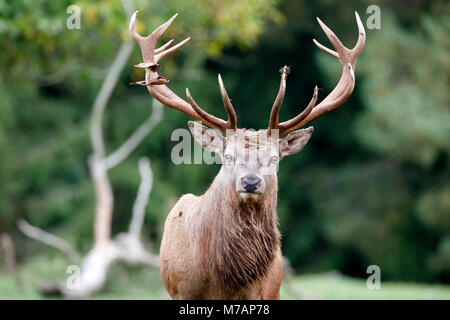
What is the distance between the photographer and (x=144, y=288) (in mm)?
13398

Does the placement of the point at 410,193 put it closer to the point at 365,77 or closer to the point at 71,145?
the point at 365,77

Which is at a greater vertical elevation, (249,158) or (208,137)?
(208,137)

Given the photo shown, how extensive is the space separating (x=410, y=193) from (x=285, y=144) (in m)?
14.4

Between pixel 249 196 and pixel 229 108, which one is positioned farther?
pixel 229 108

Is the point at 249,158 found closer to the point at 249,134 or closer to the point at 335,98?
the point at 249,134

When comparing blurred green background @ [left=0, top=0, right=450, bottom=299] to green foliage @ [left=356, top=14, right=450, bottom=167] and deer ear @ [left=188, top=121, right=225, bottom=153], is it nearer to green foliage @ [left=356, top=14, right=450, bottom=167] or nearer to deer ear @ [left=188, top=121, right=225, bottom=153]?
green foliage @ [left=356, top=14, right=450, bottom=167]

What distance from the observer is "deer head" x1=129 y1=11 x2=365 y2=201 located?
557 cm

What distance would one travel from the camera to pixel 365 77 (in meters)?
19.1

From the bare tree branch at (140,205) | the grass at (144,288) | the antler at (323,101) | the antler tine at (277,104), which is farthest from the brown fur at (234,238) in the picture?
the bare tree branch at (140,205)

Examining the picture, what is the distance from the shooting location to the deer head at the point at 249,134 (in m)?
5.57

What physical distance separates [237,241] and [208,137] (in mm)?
936

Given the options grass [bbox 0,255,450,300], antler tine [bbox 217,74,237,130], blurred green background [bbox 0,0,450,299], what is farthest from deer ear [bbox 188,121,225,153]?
blurred green background [bbox 0,0,450,299]

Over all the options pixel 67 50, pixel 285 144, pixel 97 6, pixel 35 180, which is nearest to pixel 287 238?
pixel 35 180

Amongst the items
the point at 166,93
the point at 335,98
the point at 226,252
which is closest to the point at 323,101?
the point at 335,98
